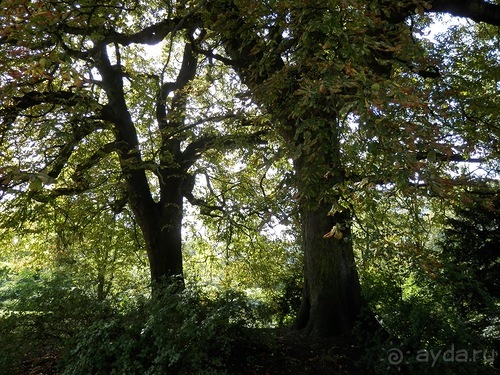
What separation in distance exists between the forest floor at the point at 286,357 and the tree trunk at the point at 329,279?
0.27 meters

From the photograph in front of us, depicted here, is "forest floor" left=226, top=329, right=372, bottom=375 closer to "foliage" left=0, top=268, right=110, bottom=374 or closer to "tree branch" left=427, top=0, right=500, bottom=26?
"foliage" left=0, top=268, right=110, bottom=374

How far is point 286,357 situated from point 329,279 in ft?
4.27

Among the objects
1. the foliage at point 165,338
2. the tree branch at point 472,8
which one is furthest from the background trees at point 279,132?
the foliage at point 165,338

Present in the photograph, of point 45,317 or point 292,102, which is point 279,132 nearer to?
point 292,102

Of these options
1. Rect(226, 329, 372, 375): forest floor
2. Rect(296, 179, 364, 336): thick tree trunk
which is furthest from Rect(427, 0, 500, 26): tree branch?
Rect(226, 329, 372, 375): forest floor

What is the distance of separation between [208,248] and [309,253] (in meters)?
7.58

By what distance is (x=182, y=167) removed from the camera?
8.69 meters

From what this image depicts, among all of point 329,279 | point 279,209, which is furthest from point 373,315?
point 279,209

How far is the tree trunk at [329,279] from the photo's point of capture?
18.3ft

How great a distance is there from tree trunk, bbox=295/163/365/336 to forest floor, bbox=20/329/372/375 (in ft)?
0.88

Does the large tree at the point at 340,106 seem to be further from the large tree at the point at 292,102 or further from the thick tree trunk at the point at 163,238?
the thick tree trunk at the point at 163,238

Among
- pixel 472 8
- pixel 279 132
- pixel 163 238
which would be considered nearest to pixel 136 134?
pixel 163 238

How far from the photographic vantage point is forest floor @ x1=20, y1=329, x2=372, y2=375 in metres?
4.73

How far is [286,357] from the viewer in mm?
5016
